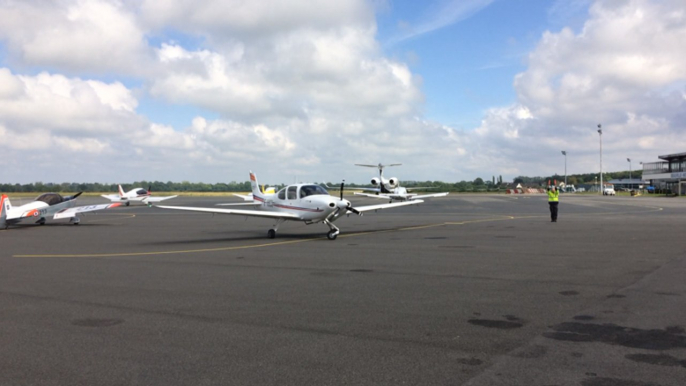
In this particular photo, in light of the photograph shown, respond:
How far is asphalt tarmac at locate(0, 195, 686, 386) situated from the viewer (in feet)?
15.6

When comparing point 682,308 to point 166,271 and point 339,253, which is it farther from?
point 166,271

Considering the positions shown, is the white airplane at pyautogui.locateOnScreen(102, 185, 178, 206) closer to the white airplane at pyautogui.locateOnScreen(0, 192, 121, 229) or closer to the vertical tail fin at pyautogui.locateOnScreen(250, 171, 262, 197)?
the white airplane at pyautogui.locateOnScreen(0, 192, 121, 229)

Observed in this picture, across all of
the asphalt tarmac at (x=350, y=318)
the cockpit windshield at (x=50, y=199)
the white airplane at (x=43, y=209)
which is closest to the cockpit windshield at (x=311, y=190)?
the asphalt tarmac at (x=350, y=318)

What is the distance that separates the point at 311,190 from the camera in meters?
19.0

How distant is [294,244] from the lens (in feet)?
54.9

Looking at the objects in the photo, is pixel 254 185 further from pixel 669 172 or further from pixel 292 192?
pixel 669 172

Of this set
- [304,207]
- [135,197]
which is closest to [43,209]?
[304,207]

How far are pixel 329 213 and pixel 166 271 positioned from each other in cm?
787

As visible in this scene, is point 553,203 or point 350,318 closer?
point 350,318

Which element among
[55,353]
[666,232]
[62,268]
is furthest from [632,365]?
[666,232]

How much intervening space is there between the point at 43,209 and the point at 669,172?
10687 cm

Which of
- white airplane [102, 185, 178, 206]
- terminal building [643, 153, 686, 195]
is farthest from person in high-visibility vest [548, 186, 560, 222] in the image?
terminal building [643, 153, 686, 195]

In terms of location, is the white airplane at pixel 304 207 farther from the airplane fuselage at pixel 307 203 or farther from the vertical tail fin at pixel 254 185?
the vertical tail fin at pixel 254 185

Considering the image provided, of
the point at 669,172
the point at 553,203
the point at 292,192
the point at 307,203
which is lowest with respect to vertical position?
the point at 553,203
